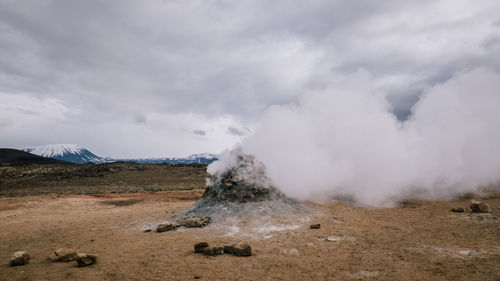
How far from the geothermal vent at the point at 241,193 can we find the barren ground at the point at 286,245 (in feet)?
2.35

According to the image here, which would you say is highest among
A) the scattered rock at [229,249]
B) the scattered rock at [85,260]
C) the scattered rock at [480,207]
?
the scattered rock at [480,207]

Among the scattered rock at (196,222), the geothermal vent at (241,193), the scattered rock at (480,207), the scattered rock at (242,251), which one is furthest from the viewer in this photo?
the geothermal vent at (241,193)

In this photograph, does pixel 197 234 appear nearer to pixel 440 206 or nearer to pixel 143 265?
pixel 143 265

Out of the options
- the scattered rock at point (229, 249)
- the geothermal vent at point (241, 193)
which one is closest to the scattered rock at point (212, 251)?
the scattered rock at point (229, 249)

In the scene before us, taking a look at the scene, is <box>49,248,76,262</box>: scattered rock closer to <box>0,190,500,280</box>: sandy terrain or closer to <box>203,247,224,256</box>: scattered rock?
<box>0,190,500,280</box>: sandy terrain

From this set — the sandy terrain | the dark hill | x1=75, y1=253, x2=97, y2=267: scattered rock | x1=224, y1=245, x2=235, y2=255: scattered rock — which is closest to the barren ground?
the sandy terrain

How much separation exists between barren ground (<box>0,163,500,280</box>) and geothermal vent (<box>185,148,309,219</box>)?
2.35 ft

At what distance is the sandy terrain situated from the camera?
520 cm

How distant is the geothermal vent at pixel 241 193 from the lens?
1044cm

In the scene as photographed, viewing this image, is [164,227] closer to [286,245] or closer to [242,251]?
[242,251]

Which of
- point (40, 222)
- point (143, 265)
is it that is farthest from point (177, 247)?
point (40, 222)

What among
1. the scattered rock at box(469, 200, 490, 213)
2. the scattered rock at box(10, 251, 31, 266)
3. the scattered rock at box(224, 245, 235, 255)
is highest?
the scattered rock at box(469, 200, 490, 213)

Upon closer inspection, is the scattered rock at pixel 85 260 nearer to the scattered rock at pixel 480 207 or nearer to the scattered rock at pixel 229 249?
the scattered rock at pixel 229 249

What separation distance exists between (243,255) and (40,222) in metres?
10.4
